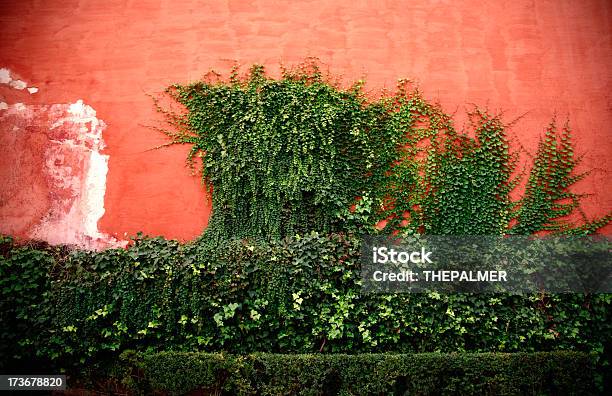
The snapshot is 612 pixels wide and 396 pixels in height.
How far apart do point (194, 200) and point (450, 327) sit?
338 cm

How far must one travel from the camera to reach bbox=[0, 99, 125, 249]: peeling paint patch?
20.5 feet

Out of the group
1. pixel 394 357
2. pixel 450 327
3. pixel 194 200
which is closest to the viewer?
pixel 394 357

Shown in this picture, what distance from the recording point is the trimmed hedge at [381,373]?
4574 mm

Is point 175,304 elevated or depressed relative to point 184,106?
depressed

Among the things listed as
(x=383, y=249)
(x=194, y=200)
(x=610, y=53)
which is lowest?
(x=383, y=249)

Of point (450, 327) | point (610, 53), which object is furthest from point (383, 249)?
point (610, 53)

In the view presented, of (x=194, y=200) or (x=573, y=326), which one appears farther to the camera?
(x=194, y=200)

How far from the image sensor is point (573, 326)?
17.0 ft

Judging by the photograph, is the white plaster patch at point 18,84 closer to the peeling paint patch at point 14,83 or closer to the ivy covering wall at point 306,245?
the peeling paint patch at point 14,83

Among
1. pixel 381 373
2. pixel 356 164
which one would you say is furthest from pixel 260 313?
pixel 356 164

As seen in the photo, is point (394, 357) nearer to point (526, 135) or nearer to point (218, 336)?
point (218, 336)

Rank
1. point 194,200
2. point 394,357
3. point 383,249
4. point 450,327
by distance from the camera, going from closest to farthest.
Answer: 1. point 394,357
2. point 450,327
3. point 383,249
4. point 194,200

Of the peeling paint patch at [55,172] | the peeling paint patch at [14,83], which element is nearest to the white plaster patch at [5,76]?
the peeling paint patch at [14,83]
